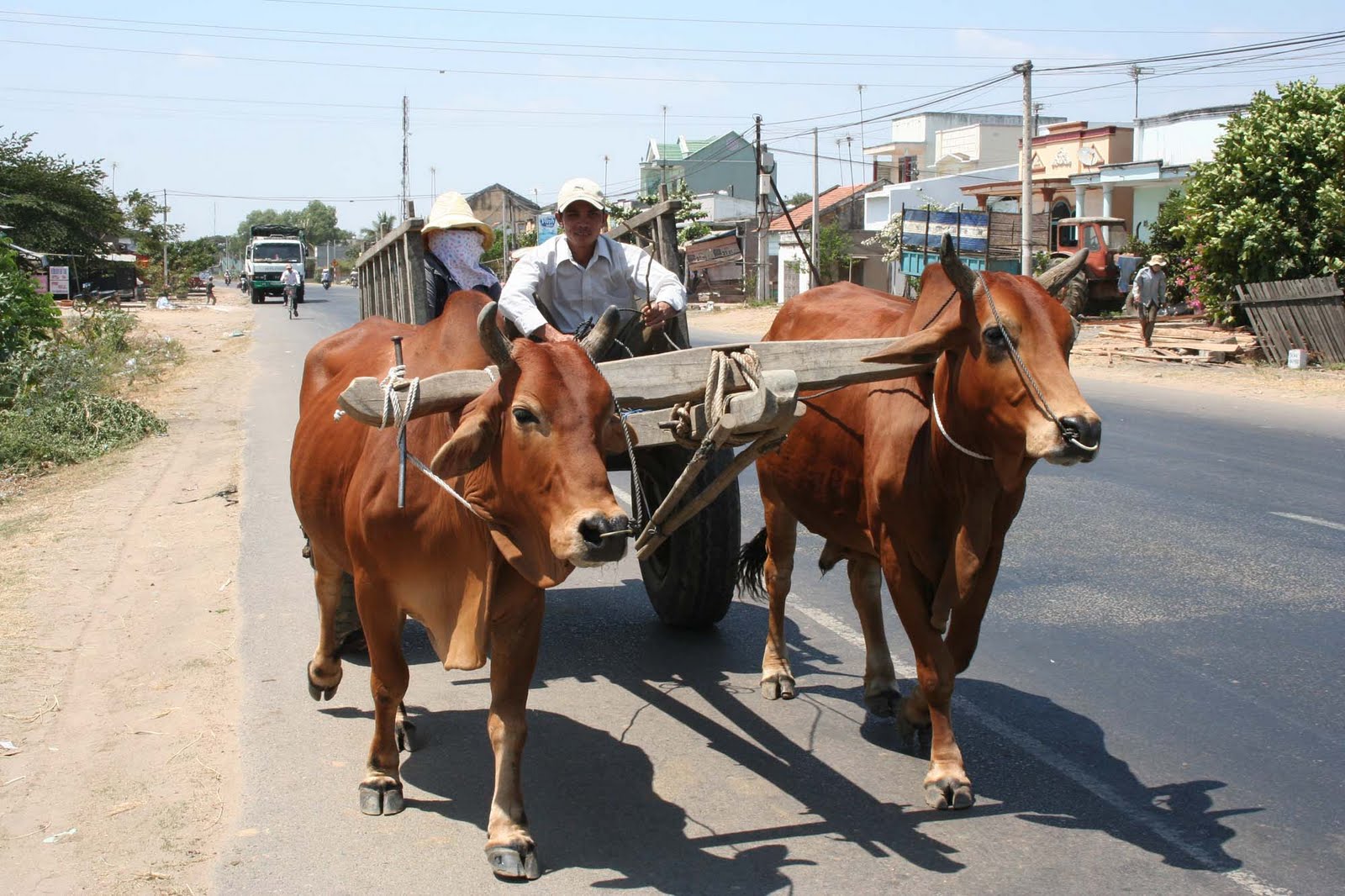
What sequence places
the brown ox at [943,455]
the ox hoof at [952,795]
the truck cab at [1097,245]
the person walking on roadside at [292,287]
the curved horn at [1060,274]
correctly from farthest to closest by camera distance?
1. the person walking on roadside at [292,287]
2. the truck cab at [1097,245]
3. the curved horn at [1060,274]
4. the ox hoof at [952,795]
5. the brown ox at [943,455]

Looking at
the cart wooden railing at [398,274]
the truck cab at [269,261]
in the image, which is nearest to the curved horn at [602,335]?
the cart wooden railing at [398,274]

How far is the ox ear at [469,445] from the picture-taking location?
140 inches

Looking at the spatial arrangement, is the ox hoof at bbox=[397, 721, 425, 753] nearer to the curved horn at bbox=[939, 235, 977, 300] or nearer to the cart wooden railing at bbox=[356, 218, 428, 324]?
the cart wooden railing at bbox=[356, 218, 428, 324]

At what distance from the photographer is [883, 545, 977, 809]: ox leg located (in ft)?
14.1

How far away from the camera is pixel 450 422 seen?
403 cm

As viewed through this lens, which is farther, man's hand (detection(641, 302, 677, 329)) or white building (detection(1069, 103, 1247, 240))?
white building (detection(1069, 103, 1247, 240))

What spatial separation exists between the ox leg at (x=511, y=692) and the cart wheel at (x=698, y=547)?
1843 mm

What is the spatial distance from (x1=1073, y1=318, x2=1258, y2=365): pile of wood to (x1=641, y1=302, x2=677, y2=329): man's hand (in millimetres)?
16974

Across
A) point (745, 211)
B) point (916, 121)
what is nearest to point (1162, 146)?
point (916, 121)

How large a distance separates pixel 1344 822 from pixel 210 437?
40.7 ft

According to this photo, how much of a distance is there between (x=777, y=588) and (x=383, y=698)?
211 centimetres

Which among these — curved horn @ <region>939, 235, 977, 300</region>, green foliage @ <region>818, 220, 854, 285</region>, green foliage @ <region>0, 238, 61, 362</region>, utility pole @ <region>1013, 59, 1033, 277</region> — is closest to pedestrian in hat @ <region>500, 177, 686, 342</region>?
curved horn @ <region>939, 235, 977, 300</region>

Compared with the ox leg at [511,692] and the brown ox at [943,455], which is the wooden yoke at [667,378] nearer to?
the brown ox at [943,455]

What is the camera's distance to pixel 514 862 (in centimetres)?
381
